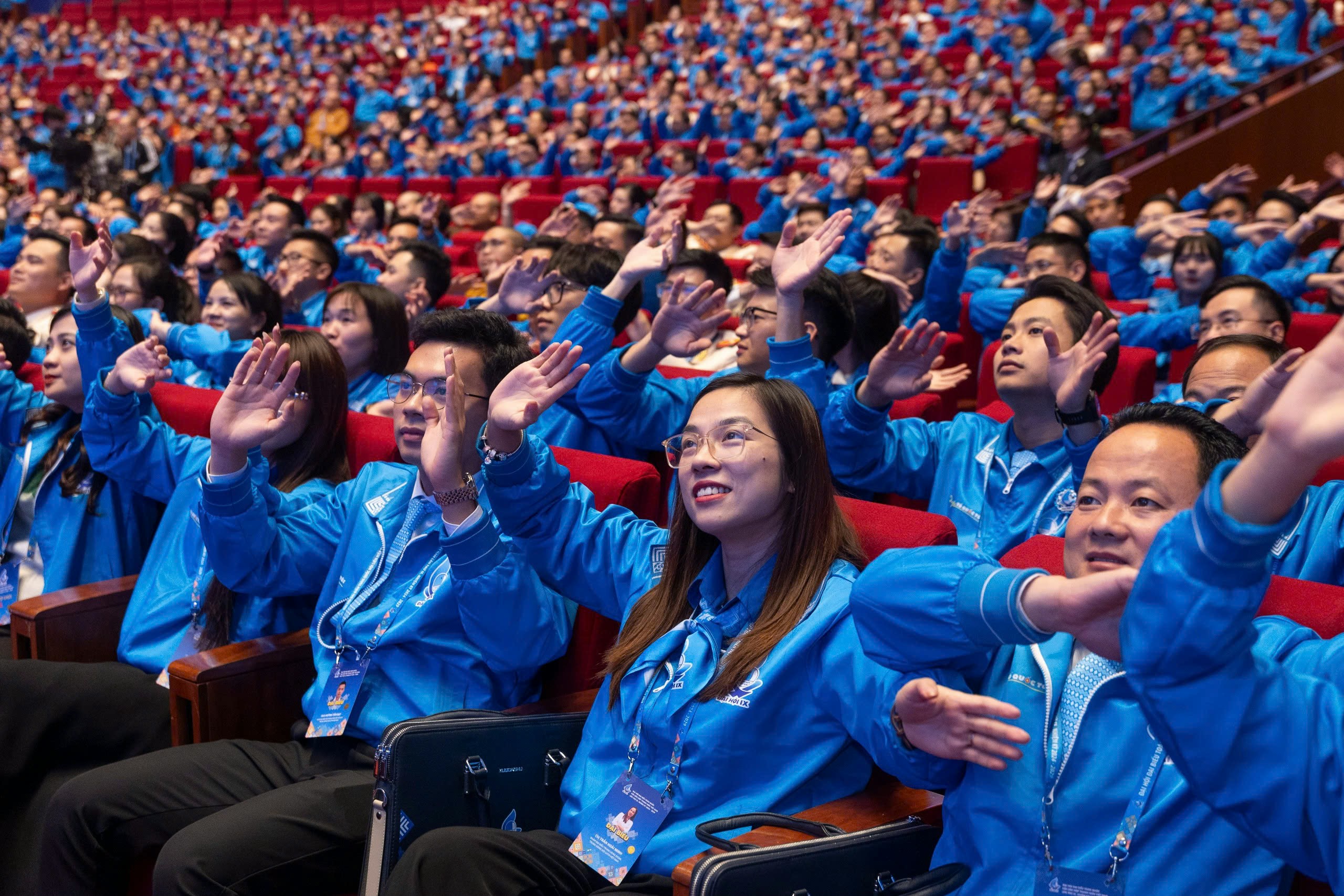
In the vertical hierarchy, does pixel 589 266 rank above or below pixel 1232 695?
above

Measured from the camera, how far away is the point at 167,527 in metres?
2.00

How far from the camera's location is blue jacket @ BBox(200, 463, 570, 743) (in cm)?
152

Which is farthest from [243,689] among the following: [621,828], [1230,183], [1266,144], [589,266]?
[1266,144]

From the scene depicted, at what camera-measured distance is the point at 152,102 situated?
440 inches

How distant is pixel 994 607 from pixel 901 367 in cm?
108

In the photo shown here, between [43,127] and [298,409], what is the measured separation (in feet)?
32.5

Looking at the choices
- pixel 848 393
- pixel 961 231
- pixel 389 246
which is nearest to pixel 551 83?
pixel 389 246

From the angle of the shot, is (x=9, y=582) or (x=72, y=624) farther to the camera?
(x=9, y=582)

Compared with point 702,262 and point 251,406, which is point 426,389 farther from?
point 702,262

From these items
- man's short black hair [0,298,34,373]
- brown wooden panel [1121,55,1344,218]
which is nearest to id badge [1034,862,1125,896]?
man's short black hair [0,298,34,373]

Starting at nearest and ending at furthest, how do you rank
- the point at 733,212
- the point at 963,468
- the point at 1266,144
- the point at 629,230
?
the point at 963,468, the point at 629,230, the point at 733,212, the point at 1266,144

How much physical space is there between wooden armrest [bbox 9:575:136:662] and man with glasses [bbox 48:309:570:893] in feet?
1.19

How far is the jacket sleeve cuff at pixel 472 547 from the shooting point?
1501mm

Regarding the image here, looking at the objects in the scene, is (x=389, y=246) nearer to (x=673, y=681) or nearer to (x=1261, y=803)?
(x=673, y=681)
